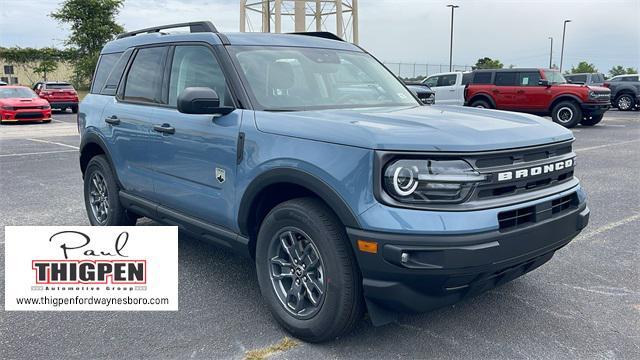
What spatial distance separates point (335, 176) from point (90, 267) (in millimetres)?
1910

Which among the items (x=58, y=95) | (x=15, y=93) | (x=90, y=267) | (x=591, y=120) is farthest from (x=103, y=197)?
(x=58, y=95)

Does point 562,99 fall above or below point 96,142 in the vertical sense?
above

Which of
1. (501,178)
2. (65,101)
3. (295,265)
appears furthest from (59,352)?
(65,101)

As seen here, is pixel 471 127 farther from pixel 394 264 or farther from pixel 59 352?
pixel 59 352

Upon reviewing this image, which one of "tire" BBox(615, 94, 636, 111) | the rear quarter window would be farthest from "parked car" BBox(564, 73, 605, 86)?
the rear quarter window

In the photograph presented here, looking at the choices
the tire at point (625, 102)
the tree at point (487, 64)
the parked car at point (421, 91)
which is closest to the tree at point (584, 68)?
the tree at point (487, 64)

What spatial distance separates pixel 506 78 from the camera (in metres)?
18.7

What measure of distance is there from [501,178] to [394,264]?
2.37 ft

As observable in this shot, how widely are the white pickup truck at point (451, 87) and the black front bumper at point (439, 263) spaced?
17480 mm

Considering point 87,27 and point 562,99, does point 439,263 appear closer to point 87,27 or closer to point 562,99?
point 562,99

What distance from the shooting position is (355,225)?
280 centimetres

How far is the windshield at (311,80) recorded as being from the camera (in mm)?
3725

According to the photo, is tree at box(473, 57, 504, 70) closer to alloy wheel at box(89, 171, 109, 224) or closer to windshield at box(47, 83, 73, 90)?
windshield at box(47, 83, 73, 90)

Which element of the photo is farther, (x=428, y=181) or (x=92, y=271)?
(x=92, y=271)
